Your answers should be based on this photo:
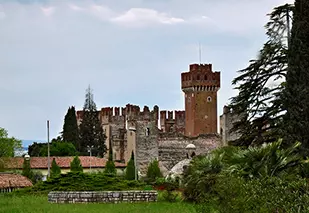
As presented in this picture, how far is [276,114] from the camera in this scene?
2817 centimetres

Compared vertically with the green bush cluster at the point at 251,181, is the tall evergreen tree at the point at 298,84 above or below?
above

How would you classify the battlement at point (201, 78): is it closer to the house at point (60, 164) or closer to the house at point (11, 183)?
the house at point (60, 164)

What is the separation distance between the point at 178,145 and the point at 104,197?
37629 millimetres

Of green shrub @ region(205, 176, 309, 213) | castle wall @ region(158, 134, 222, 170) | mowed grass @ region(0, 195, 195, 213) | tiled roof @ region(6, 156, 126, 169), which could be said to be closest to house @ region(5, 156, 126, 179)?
tiled roof @ region(6, 156, 126, 169)

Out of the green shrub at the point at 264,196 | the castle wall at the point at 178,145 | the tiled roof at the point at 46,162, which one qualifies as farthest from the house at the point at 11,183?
the green shrub at the point at 264,196

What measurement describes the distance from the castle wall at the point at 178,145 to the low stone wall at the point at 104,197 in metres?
36.1

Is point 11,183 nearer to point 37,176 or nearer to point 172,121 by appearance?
point 37,176

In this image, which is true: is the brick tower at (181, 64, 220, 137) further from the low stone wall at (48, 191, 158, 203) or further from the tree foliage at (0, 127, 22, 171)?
the low stone wall at (48, 191, 158, 203)

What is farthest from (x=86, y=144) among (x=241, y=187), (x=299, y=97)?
(x=241, y=187)

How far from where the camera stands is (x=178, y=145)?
6291 cm

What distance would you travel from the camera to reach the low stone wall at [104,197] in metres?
25.5

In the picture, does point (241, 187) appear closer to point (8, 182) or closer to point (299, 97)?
point (299, 97)

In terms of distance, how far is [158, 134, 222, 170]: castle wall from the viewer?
62.2 m

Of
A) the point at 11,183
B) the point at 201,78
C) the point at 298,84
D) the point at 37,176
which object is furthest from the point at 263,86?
the point at 201,78
